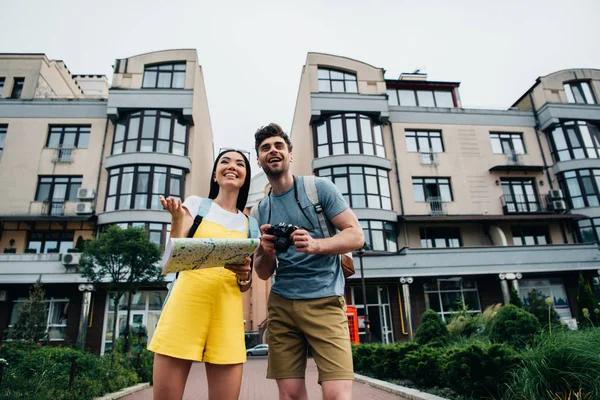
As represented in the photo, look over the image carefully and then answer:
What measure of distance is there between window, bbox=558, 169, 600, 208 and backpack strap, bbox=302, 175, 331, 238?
28107 mm

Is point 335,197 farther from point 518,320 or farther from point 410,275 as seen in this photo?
point 410,275

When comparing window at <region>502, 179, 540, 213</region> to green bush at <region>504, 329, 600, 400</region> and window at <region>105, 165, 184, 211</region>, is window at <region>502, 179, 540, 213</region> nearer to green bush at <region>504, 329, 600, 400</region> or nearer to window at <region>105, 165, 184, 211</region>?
window at <region>105, 165, 184, 211</region>

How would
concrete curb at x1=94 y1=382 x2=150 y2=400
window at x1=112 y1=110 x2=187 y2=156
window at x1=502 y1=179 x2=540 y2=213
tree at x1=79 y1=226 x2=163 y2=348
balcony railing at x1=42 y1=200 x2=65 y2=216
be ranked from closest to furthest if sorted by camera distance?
concrete curb at x1=94 y1=382 x2=150 y2=400 < tree at x1=79 y1=226 x2=163 y2=348 < balcony railing at x1=42 y1=200 x2=65 y2=216 < window at x1=112 y1=110 x2=187 y2=156 < window at x1=502 y1=179 x2=540 y2=213

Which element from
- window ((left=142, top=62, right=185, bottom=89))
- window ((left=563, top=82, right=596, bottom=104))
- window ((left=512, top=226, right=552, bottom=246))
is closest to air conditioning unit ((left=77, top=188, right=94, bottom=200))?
window ((left=142, top=62, right=185, bottom=89))

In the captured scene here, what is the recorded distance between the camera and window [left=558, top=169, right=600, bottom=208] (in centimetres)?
2452

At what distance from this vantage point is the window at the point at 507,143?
2637 centimetres

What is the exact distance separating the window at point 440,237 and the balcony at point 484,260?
231 centimetres

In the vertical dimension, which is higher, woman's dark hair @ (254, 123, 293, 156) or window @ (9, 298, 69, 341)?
woman's dark hair @ (254, 123, 293, 156)

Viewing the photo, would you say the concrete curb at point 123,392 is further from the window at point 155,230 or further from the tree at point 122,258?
the window at point 155,230

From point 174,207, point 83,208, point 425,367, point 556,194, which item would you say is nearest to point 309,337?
point 174,207

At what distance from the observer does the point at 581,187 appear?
24.8 metres

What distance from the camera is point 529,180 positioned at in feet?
84.8

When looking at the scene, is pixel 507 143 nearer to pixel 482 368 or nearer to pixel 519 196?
pixel 519 196

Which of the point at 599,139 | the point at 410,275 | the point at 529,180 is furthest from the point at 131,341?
the point at 599,139
